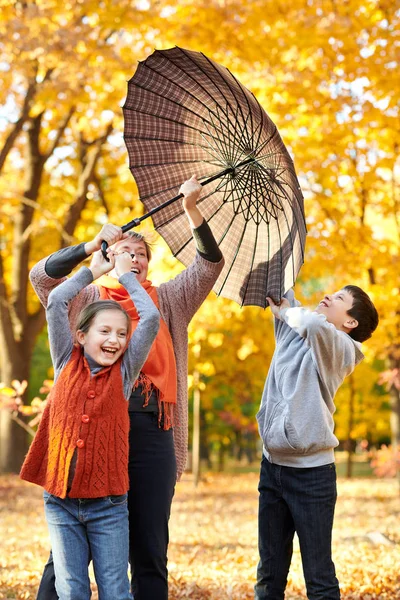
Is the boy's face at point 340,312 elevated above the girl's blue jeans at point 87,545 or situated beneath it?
elevated above

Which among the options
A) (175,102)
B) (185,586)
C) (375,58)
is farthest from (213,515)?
(175,102)

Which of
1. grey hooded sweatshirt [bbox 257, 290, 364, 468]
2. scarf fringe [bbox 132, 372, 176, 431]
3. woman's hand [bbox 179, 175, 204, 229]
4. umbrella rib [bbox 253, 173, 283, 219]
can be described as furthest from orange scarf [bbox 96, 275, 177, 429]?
umbrella rib [bbox 253, 173, 283, 219]

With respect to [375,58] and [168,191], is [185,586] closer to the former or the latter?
[168,191]

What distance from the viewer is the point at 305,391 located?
318cm

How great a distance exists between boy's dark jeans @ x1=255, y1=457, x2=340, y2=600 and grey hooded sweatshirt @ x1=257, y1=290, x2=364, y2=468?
2.9 inches

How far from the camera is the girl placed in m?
2.71

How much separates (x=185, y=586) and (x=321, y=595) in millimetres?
1912

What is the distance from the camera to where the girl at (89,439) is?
2.71 meters

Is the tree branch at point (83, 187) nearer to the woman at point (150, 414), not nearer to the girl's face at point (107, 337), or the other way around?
the woman at point (150, 414)

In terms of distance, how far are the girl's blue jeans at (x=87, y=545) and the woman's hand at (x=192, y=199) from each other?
1.19 m

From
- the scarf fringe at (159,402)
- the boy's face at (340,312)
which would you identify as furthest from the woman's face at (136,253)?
the boy's face at (340,312)

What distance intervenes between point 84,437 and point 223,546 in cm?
446

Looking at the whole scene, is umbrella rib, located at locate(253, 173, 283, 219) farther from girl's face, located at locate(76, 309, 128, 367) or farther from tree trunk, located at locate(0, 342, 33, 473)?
tree trunk, located at locate(0, 342, 33, 473)

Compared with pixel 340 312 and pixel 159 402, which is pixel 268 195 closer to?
pixel 340 312
